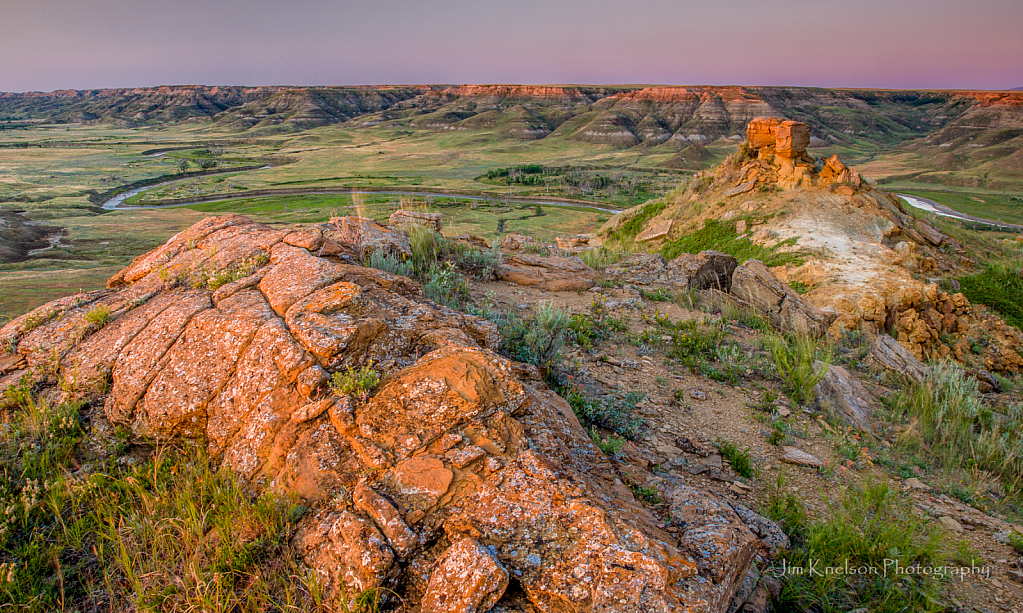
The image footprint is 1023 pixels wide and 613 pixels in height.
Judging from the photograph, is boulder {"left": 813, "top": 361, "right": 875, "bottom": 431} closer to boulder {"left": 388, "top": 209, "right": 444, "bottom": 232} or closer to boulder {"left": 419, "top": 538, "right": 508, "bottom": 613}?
boulder {"left": 419, "top": 538, "right": 508, "bottom": 613}

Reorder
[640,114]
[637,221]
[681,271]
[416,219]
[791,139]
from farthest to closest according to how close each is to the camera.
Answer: [640,114] < [637,221] < [791,139] < [681,271] < [416,219]

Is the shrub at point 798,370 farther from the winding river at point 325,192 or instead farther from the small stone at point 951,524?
the winding river at point 325,192

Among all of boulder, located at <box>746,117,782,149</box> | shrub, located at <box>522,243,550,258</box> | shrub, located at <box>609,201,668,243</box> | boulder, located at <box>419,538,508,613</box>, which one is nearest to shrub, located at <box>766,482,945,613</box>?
boulder, located at <box>419,538,508,613</box>

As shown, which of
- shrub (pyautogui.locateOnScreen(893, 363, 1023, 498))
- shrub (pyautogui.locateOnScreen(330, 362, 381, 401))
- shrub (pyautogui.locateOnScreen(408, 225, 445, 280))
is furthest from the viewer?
shrub (pyautogui.locateOnScreen(408, 225, 445, 280))

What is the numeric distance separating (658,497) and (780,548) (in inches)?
36.1

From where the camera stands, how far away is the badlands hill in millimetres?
85188

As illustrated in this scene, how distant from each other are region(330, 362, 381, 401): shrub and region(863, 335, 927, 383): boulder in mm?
8185

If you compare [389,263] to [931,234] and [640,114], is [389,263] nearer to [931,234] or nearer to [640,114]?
[931,234]

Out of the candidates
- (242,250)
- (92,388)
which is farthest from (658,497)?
(242,250)

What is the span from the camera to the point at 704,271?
451 inches

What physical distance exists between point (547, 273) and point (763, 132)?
15.3m

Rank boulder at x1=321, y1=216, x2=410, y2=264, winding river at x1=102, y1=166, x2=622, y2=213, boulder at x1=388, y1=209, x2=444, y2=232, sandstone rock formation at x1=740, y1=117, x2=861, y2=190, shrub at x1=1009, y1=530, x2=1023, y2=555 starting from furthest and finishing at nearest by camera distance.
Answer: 1. winding river at x1=102, y1=166, x2=622, y2=213
2. sandstone rock formation at x1=740, y1=117, x2=861, y2=190
3. boulder at x1=388, y1=209, x2=444, y2=232
4. boulder at x1=321, y1=216, x2=410, y2=264
5. shrub at x1=1009, y1=530, x2=1023, y2=555

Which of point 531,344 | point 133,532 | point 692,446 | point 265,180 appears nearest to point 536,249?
point 531,344

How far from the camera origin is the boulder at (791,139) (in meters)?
18.4
